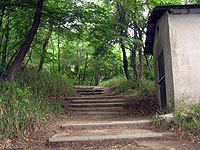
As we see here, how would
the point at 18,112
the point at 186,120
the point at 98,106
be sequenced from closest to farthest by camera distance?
the point at 186,120
the point at 18,112
the point at 98,106

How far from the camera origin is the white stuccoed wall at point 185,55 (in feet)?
16.7

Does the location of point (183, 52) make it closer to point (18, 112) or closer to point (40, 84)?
point (18, 112)

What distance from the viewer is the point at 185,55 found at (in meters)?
5.22

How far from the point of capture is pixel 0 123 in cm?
404

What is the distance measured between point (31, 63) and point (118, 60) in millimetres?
8463

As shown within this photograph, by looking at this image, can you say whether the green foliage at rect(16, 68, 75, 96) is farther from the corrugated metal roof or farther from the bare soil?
the corrugated metal roof

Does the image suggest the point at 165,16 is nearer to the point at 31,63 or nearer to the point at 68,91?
the point at 68,91

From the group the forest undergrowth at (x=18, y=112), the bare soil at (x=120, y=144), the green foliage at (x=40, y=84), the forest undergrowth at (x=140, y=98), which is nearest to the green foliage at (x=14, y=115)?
the forest undergrowth at (x=18, y=112)

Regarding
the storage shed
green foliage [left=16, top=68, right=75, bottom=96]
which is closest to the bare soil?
the storage shed

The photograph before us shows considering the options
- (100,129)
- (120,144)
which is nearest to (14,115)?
(100,129)

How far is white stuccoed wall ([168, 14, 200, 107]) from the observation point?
5104mm

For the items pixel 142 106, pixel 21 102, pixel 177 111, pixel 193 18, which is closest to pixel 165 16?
pixel 193 18

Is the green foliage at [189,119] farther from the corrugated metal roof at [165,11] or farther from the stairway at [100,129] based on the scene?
the corrugated metal roof at [165,11]

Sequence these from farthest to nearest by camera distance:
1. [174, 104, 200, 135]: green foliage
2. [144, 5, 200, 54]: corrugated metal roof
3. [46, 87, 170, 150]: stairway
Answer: [144, 5, 200, 54]: corrugated metal roof < [174, 104, 200, 135]: green foliage < [46, 87, 170, 150]: stairway
